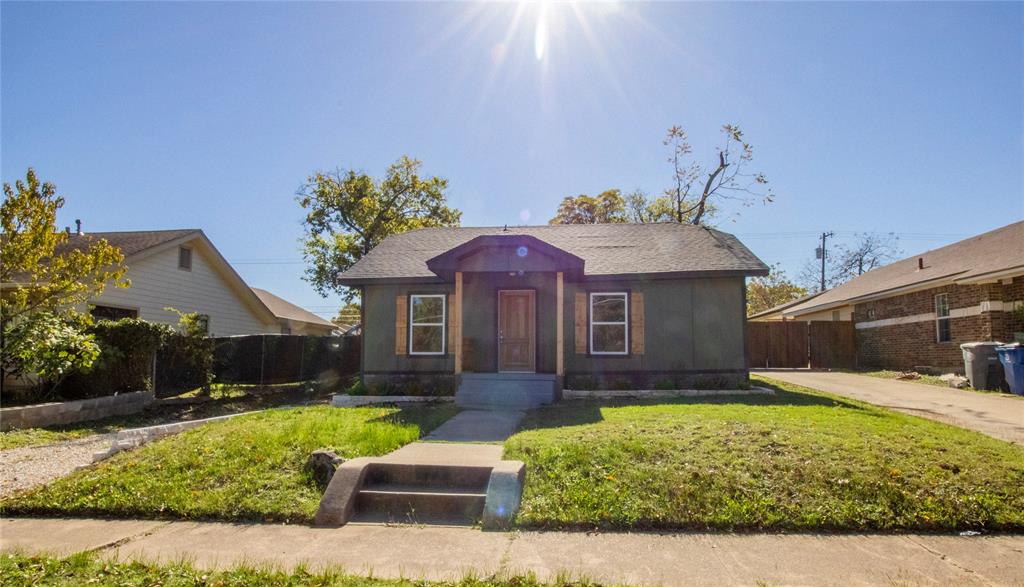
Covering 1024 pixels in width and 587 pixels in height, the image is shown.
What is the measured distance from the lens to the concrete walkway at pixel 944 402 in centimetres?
817

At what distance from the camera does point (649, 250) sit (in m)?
13.8

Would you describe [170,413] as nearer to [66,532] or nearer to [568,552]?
[66,532]

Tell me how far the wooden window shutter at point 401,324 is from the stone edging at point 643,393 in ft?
12.5

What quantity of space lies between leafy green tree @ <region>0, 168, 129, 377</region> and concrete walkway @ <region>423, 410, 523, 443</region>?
7120 millimetres

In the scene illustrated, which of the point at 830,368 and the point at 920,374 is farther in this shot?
the point at 830,368

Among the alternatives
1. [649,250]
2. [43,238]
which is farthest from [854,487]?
[43,238]

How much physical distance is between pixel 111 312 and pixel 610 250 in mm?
13512

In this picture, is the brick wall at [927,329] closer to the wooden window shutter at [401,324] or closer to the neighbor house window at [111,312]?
the wooden window shutter at [401,324]

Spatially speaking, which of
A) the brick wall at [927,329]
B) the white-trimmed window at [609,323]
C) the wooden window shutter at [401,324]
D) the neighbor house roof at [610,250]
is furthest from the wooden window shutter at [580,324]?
the brick wall at [927,329]

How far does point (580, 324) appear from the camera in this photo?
1266 cm

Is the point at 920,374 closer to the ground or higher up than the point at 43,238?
closer to the ground

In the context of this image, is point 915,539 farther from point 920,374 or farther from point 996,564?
point 920,374

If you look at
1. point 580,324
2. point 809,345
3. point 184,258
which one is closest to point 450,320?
point 580,324

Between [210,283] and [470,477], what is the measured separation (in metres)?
17.3
